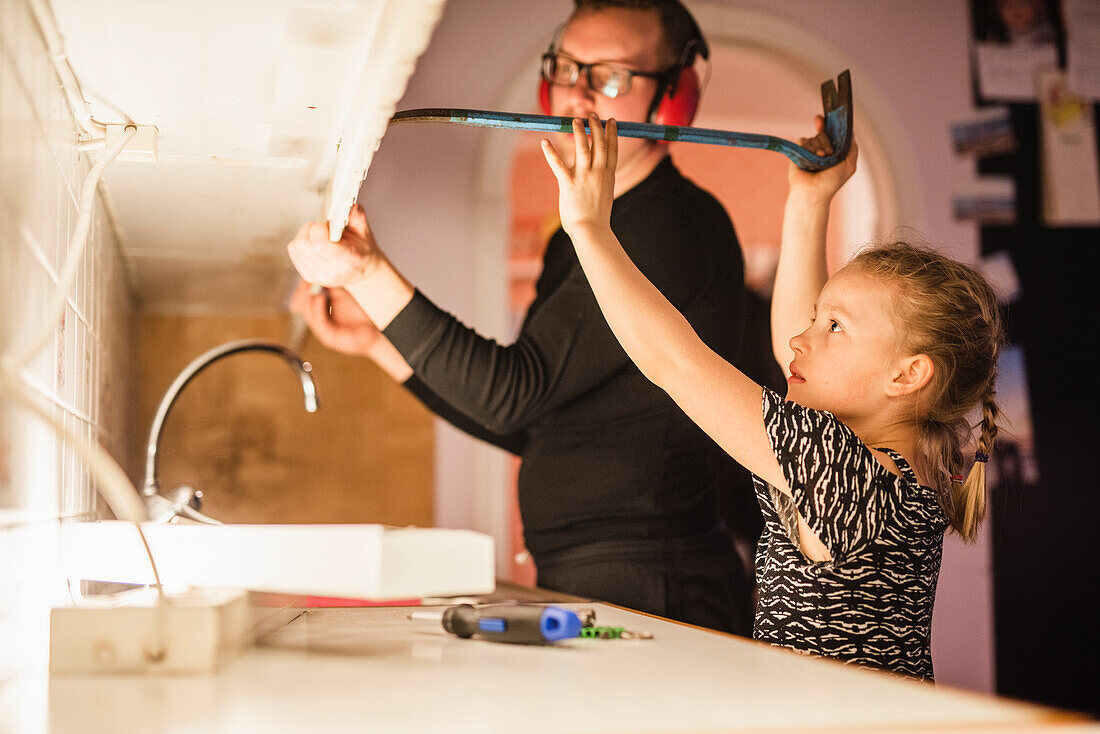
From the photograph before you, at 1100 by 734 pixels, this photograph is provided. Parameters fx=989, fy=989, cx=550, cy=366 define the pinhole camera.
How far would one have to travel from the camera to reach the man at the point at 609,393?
1200mm

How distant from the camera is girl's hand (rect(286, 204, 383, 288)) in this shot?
1.09 metres

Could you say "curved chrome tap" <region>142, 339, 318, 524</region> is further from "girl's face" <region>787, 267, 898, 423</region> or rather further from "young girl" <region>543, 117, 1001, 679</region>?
"girl's face" <region>787, 267, 898, 423</region>

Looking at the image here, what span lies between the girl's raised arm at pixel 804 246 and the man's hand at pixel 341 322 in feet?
2.08

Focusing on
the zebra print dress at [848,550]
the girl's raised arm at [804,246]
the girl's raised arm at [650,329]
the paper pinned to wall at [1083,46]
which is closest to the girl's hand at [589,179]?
the girl's raised arm at [650,329]

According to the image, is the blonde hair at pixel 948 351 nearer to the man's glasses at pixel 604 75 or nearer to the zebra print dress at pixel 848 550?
the zebra print dress at pixel 848 550

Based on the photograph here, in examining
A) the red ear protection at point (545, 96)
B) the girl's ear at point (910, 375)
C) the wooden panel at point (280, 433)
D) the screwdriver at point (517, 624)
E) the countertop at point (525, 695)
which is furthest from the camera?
the wooden panel at point (280, 433)

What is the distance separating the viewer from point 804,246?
1.23 meters

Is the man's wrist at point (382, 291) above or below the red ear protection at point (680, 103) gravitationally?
below

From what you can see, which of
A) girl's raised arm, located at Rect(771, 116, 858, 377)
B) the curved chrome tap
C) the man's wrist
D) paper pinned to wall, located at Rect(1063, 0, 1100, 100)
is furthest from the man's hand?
paper pinned to wall, located at Rect(1063, 0, 1100, 100)

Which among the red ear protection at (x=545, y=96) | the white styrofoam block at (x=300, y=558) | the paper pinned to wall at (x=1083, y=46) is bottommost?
the white styrofoam block at (x=300, y=558)

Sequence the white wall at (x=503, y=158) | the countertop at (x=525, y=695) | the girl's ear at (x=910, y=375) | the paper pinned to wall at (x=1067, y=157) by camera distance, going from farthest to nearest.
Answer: the paper pinned to wall at (x=1067, y=157) → the white wall at (x=503, y=158) → the girl's ear at (x=910, y=375) → the countertop at (x=525, y=695)

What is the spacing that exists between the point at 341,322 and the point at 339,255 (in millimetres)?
482

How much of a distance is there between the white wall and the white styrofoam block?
1.58m

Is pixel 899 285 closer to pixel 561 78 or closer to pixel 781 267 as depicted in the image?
pixel 781 267
